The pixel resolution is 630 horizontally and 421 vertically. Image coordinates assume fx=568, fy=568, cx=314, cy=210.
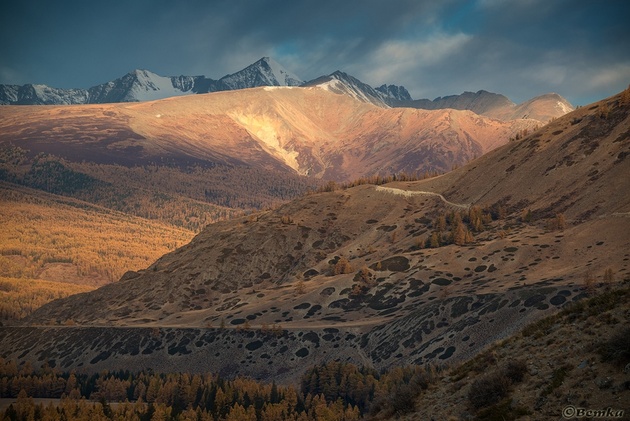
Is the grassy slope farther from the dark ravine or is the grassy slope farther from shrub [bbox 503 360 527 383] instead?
the dark ravine

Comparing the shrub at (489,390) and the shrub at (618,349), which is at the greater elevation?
the shrub at (618,349)

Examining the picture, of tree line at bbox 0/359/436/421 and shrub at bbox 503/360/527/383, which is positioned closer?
shrub at bbox 503/360/527/383

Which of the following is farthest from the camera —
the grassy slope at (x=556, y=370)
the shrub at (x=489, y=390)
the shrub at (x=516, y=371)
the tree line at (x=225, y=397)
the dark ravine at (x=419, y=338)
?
the dark ravine at (x=419, y=338)

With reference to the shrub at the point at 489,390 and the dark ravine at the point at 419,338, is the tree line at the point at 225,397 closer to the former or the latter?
the dark ravine at the point at 419,338

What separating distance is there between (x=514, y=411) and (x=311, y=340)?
173 m

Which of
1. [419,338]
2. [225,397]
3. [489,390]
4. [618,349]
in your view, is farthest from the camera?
[419,338]

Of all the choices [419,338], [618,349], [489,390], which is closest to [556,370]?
[618,349]

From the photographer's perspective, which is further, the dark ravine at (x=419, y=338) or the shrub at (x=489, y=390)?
the dark ravine at (x=419, y=338)

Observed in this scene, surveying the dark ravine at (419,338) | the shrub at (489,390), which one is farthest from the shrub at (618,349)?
the dark ravine at (419,338)

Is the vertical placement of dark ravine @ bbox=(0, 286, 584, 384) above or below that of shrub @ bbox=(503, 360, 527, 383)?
below

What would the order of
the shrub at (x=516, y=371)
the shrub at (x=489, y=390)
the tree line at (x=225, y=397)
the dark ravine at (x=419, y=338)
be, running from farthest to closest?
the dark ravine at (x=419, y=338)
the tree line at (x=225, y=397)
the shrub at (x=516, y=371)
the shrub at (x=489, y=390)

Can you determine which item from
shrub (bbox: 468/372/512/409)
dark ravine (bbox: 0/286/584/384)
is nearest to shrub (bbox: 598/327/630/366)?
shrub (bbox: 468/372/512/409)

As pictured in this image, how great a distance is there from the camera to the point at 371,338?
188m

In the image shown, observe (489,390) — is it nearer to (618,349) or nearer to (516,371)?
(516,371)
